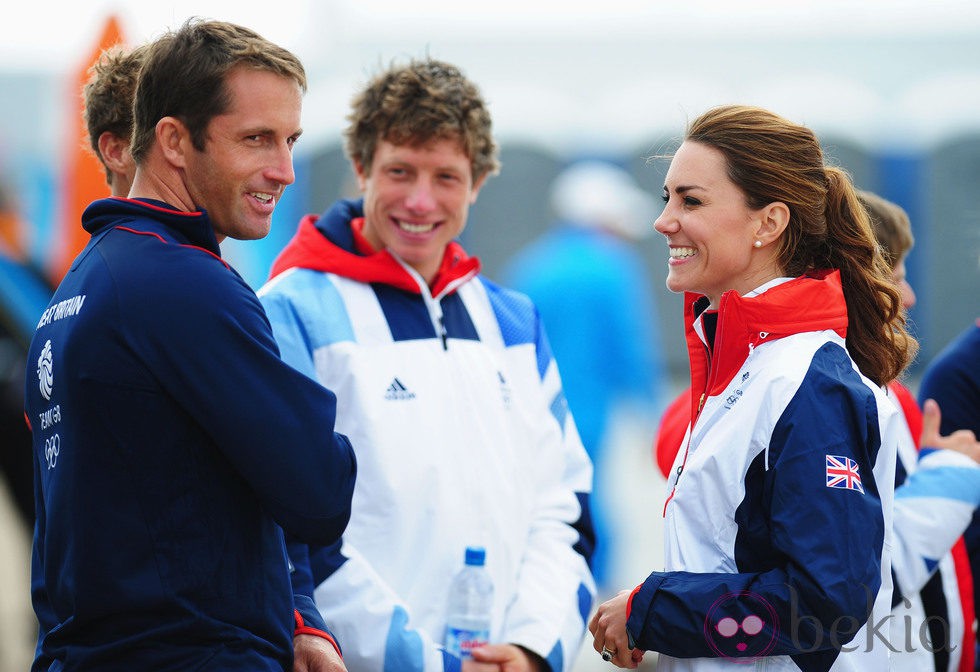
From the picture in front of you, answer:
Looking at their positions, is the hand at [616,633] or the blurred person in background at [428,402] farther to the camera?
the blurred person in background at [428,402]

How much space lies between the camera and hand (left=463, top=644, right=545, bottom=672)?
2.86m

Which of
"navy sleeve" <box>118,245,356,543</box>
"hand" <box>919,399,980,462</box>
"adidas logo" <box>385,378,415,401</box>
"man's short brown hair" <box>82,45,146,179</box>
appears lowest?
"hand" <box>919,399,980,462</box>

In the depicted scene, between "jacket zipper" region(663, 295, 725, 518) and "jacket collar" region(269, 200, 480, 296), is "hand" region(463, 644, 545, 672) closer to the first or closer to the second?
"jacket zipper" region(663, 295, 725, 518)

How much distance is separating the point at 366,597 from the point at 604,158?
1373cm

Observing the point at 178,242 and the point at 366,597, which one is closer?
the point at 178,242

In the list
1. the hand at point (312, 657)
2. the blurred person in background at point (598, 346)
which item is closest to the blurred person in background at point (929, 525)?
the hand at point (312, 657)

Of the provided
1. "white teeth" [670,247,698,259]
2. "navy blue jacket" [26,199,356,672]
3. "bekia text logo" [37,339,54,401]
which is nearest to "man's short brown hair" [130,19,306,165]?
"navy blue jacket" [26,199,356,672]

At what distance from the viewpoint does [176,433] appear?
2.10 m

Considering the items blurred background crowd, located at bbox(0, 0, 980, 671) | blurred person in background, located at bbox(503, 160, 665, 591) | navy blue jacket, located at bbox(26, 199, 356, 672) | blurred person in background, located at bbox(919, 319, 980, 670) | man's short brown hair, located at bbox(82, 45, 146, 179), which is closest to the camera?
navy blue jacket, located at bbox(26, 199, 356, 672)

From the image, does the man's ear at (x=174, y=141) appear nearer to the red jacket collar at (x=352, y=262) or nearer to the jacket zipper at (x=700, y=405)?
the red jacket collar at (x=352, y=262)

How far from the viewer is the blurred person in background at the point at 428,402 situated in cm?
286

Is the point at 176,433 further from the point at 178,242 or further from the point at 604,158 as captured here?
the point at 604,158

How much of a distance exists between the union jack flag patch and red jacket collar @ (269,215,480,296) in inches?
50.1

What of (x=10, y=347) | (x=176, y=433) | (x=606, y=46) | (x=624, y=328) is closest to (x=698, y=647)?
(x=176, y=433)
